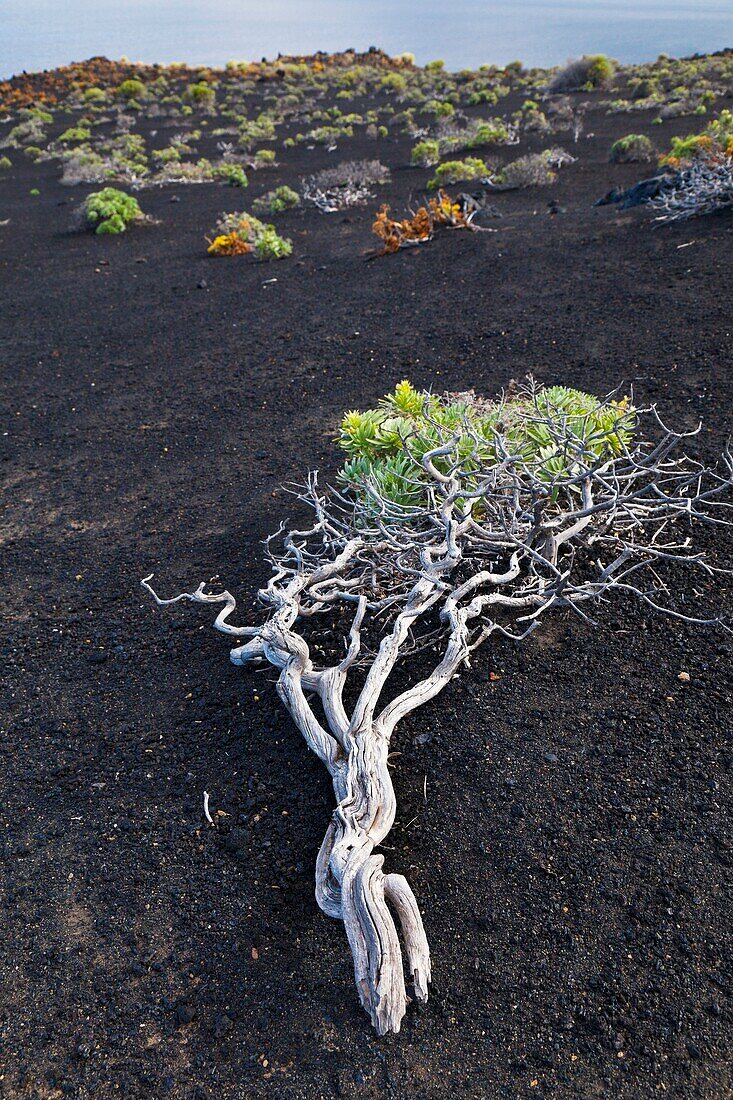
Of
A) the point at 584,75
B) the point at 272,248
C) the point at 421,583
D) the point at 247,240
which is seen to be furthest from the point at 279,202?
the point at 584,75

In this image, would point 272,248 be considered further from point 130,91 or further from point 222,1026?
point 130,91

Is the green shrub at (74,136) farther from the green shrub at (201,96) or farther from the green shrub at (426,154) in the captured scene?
the green shrub at (426,154)

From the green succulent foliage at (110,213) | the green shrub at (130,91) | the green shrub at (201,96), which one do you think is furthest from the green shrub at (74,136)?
the green succulent foliage at (110,213)

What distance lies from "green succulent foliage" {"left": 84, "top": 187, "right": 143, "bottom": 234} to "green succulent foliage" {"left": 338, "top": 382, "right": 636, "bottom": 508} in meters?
10.6

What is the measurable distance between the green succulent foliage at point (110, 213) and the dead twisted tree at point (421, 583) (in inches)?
433

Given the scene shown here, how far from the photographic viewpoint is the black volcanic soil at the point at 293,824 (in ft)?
7.00

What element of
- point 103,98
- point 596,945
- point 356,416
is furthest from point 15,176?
point 596,945

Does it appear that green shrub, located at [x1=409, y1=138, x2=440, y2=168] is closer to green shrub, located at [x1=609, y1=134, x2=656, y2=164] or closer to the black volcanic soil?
green shrub, located at [x1=609, y1=134, x2=656, y2=164]

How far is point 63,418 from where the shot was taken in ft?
22.7

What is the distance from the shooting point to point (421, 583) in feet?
11.1

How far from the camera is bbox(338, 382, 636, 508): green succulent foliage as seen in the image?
4.01 meters

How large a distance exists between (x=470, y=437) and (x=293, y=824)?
2.32 meters

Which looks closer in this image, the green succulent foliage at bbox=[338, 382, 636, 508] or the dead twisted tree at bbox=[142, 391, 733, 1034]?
the dead twisted tree at bbox=[142, 391, 733, 1034]

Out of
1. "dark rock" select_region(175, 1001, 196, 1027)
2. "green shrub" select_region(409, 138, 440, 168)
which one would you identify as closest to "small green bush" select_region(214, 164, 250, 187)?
"green shrub" select_region(409, 138, 440, 168)
